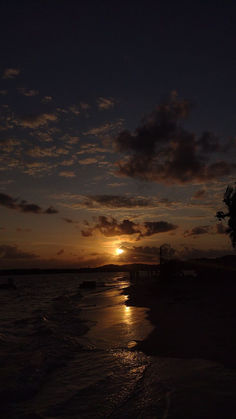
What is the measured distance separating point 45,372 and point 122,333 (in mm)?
6283

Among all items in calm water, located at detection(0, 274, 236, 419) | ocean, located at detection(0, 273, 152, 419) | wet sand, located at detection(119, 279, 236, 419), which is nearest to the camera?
wet sand, located at detection(119, 279, 236, 419)

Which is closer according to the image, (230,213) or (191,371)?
(191,371)

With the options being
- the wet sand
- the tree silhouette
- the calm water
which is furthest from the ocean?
the tree silhouette

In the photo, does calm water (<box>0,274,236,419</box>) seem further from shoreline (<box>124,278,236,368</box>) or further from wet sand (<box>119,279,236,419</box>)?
shoreline (<box>124,278,236,368</box>)

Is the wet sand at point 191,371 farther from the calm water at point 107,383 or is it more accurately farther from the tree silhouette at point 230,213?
the tree silhouette at point 230,213

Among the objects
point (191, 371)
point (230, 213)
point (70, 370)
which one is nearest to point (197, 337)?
point (191, 371)

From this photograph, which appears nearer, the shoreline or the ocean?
the ocean

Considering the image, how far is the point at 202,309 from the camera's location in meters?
19.9

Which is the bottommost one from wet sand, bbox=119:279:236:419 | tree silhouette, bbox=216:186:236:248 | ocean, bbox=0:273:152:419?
ocean, bbox=0:273:152:419

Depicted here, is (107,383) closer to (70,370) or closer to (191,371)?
(70,370)

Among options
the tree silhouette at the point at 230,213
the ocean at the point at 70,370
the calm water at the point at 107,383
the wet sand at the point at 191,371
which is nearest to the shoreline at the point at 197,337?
the wet sand at the point at 191,371

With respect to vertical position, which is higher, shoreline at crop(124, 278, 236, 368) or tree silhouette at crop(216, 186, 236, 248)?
tree silhouette at crop(216, 186, 236, 248)

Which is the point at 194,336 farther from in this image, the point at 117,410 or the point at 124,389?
the point at 117,410

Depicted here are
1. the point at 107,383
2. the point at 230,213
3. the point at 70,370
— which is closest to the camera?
the point at 107,383
